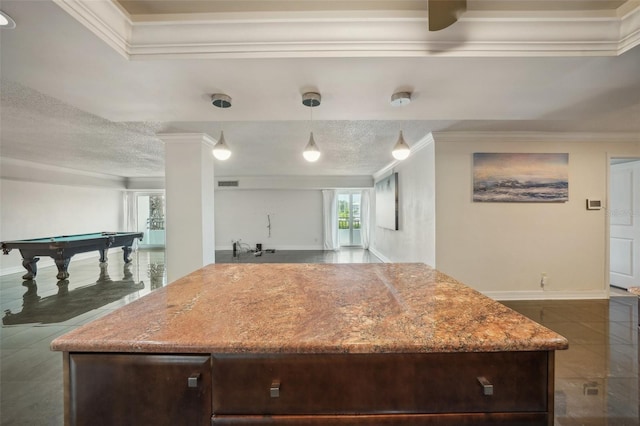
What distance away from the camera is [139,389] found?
0.84 metres

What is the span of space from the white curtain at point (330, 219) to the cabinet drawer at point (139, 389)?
8260 millimetres

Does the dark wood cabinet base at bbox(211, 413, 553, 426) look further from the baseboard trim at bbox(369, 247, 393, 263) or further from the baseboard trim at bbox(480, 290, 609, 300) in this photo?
the baseboard trim at bbox(369, 247, 393, 263)

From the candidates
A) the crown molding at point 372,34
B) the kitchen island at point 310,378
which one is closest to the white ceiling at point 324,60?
the crown molding at point 372,34

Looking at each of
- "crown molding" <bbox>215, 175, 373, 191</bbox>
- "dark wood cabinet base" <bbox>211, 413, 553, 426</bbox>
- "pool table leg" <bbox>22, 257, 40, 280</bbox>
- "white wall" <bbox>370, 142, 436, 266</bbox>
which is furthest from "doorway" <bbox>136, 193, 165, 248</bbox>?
"dark wood cabinet base" <bbox>211, 413, 553, 426</bbox>

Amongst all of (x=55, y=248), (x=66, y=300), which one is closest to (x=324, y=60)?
(x=66, y=300)

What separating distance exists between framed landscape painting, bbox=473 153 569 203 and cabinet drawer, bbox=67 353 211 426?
403 centimetres

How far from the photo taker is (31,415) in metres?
1.75

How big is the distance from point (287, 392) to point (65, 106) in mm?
3907

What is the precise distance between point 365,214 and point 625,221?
626 cm

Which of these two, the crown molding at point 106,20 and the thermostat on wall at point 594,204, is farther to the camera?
the thermostat on wall at point 594,204

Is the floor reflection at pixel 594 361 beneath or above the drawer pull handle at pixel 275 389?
beneath

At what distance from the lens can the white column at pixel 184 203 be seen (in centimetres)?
358

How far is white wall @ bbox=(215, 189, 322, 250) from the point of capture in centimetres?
916

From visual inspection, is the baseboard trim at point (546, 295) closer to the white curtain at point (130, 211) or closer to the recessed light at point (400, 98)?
the recessed light at point (400, 98)
